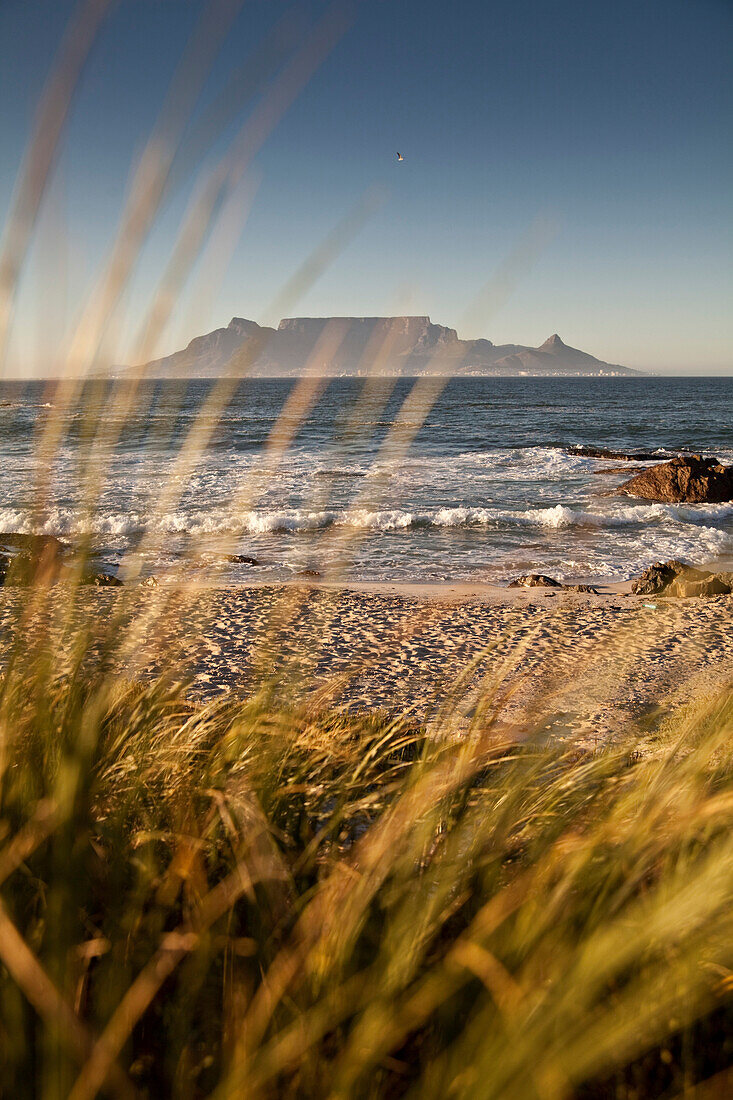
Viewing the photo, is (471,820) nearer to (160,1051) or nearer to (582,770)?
(582,770)

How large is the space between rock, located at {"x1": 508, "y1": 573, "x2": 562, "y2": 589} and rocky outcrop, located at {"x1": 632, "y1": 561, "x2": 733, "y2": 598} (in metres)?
1.26

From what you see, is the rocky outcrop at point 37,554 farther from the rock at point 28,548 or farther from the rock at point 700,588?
the rock at point 700,588

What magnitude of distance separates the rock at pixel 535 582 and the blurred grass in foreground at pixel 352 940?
8661 millimetres

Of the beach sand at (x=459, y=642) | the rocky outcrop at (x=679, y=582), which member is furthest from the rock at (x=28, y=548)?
the rocky outcrop at (x=679, y=582)

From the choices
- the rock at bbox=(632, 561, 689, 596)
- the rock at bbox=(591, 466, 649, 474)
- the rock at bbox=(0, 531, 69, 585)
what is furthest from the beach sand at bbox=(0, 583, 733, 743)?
the rock at bbox=(591, 466, 649, 474)

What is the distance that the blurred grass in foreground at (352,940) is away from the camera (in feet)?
2.94

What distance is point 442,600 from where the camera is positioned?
959 centimetres

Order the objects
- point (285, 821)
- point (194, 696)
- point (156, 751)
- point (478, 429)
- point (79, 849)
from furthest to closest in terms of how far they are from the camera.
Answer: point (478, 429) → point (194, 696) → point (156, 751) → point (285, 821) → point (79, 849)

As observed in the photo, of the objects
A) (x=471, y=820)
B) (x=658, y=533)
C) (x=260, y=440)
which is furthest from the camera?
(x=260, y=440)

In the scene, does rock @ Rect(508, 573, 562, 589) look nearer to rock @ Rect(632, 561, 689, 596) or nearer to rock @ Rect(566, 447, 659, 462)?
rock @ Rect(632, 561, 689, 596)

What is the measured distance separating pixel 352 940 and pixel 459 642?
21.2 feet

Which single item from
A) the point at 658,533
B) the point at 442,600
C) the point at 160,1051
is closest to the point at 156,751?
the point at 160,1051

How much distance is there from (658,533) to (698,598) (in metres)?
5.10

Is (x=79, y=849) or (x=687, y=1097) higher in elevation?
(x=79, y=849)
